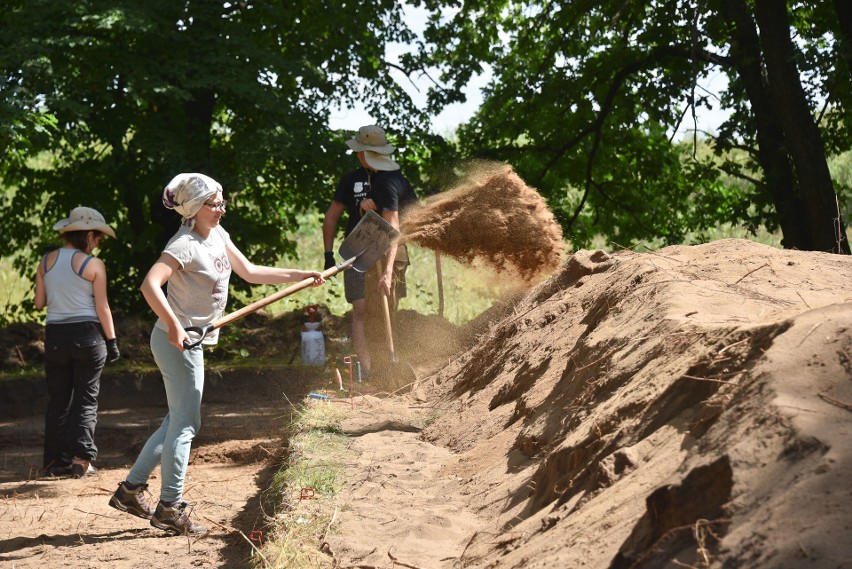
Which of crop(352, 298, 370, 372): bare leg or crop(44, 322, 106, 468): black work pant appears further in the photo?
crop(352, 298, 370, 372): bare leg

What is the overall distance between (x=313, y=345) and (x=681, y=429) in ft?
30.6

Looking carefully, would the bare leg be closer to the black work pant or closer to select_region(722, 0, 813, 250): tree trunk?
the black work pant

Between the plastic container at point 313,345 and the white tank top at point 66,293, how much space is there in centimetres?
511

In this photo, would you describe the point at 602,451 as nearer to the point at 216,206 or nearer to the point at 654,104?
the point at 216,206

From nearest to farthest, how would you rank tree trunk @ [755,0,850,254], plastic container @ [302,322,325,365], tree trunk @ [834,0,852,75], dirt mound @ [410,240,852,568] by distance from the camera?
dirt mound @ [410,240,852,568]
tree trunk @ [834,0,852,75]
tree trunk @ [755,0,850,254]
plastic container @ [302,322,325,365]

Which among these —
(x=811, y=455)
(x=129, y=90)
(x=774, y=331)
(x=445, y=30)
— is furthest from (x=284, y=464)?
(x=445, y=30)

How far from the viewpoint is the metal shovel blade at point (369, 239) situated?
8422mm

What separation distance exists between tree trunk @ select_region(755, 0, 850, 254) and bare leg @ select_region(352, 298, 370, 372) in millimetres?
5792

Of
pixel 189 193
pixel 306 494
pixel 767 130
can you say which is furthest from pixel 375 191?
pixel 767 130

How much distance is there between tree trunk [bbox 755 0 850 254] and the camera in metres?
12.0

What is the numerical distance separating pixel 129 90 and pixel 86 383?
14.6 feet

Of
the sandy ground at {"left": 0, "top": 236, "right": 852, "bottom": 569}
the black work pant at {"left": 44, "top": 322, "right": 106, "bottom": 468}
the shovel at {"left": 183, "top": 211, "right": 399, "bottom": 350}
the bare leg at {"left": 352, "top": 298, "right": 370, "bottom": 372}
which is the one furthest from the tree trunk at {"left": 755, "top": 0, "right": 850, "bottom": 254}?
the black work pant at {"left": 44, "top": 322, "right": 106, "bottom": 468}

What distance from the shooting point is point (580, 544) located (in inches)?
138

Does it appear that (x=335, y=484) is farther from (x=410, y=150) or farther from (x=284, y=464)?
(x=410, y=150)
